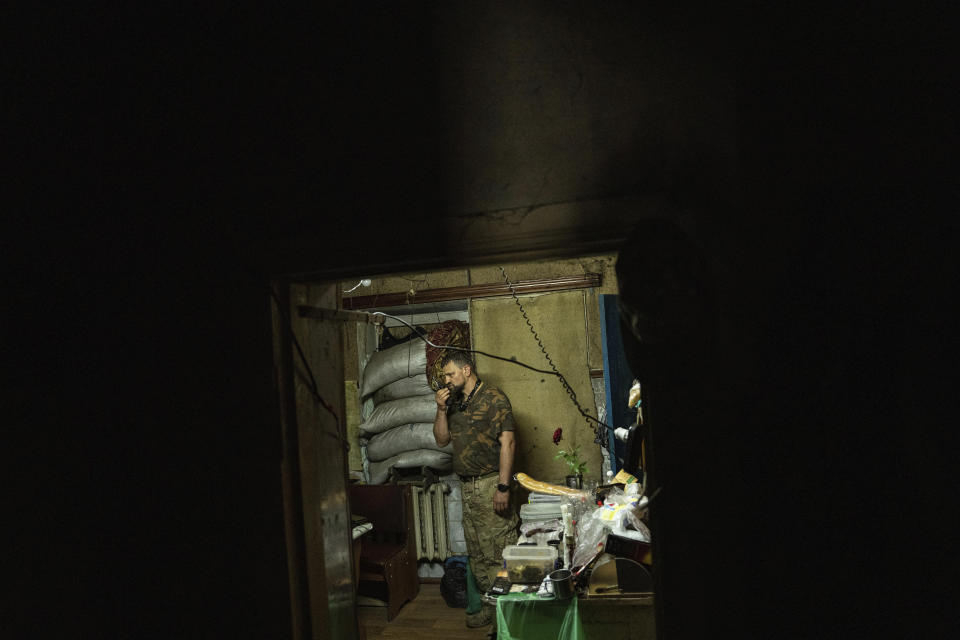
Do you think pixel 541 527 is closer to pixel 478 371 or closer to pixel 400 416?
pixel 478 371

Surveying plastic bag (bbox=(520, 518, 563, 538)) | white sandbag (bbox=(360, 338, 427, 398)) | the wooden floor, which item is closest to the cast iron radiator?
the wooden floor

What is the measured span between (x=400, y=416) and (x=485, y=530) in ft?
4.44

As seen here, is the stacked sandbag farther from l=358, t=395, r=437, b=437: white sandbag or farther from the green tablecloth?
the green tablecloth

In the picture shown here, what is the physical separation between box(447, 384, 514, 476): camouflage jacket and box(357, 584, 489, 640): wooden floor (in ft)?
4.03

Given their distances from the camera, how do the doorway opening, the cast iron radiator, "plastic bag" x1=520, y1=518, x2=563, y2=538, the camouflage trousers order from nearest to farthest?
"plastic bag" x1=520, y1=518, x2=563, y2=538 → the camouflage trousers → the doorway opening → the cast iron radiator

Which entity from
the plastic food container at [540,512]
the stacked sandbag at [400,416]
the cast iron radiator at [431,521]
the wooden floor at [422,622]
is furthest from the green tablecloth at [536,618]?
the cast iron radiator at [431,521]

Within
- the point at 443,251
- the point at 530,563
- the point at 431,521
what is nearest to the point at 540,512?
the point at 530,563

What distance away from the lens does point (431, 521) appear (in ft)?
15.5

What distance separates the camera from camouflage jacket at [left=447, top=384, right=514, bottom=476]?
392 centimetres

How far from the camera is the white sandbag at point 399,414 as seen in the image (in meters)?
4.64

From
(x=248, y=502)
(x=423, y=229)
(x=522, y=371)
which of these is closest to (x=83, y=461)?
(x=248, y=502)

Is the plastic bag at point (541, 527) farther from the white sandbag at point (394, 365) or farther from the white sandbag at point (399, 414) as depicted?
the white sandbag at point (394, 365)

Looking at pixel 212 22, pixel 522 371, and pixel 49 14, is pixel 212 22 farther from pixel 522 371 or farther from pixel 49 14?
pixel 522 371

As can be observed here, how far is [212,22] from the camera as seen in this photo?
1.32 m
